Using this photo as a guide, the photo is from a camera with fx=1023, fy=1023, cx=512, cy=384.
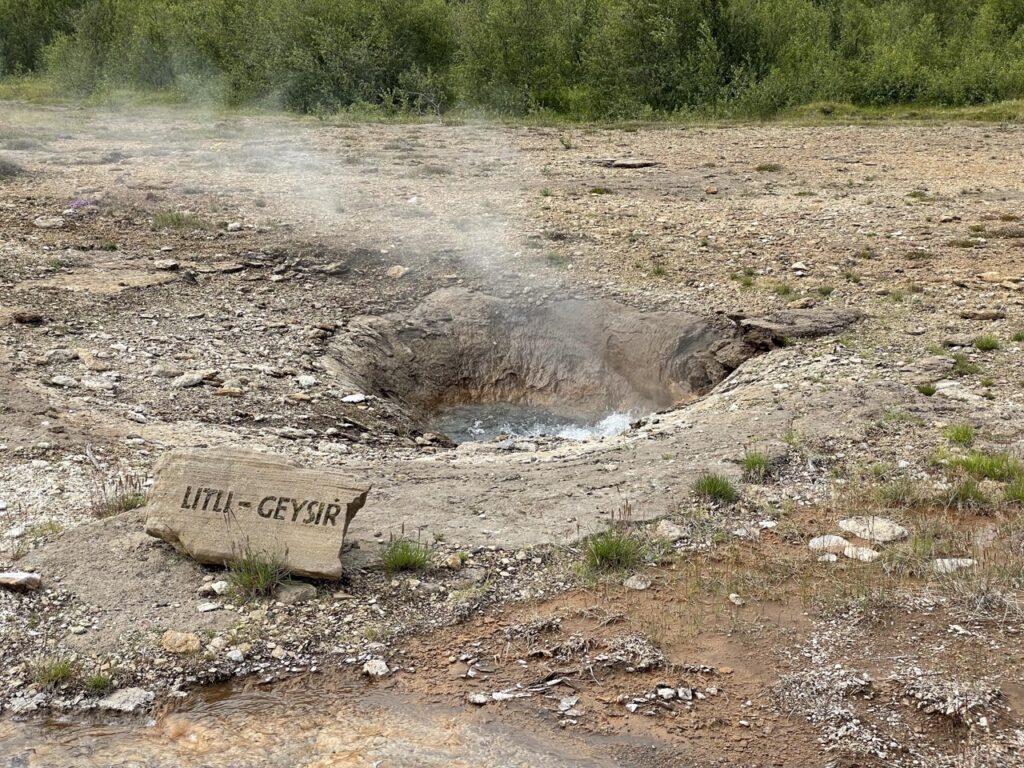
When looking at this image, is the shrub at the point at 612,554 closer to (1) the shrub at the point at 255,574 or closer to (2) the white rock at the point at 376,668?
(2) the white rock at the point at 376,668

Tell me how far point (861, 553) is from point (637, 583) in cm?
107

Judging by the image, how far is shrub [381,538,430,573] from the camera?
182 inches

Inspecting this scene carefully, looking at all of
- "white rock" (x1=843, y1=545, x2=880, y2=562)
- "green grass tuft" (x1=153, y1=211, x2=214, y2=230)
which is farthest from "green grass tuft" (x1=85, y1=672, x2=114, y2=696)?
"green grass tuft" (x1=153, y1=211, x2=214, y2=230)

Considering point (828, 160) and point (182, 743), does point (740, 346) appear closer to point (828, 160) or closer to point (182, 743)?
point (182, 743)

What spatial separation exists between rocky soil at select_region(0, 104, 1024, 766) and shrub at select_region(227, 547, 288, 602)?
0.27 ft

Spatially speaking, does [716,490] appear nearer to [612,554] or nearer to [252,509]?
[612,554]

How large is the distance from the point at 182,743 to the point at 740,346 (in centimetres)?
526

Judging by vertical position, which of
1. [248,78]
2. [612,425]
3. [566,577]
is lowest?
[612,425]

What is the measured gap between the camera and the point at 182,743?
12.2 feet

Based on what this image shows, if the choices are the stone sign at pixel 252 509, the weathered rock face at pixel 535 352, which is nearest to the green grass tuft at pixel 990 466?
the weathered rock face at pixel 535 352

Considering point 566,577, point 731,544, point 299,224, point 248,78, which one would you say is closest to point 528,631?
point 566,577

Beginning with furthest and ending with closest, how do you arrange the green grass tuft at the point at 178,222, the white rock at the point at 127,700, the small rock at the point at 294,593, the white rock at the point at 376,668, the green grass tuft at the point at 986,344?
the green grass tuft at the point at 178,222, the green grass tuft at the point at 986,344, the small rock at the point at 294,593, the white rock at the point at 376,668, the white rock at the point at 127,700

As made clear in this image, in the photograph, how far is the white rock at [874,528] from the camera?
486 cm

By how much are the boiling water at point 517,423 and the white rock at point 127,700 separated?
4.29 metres
